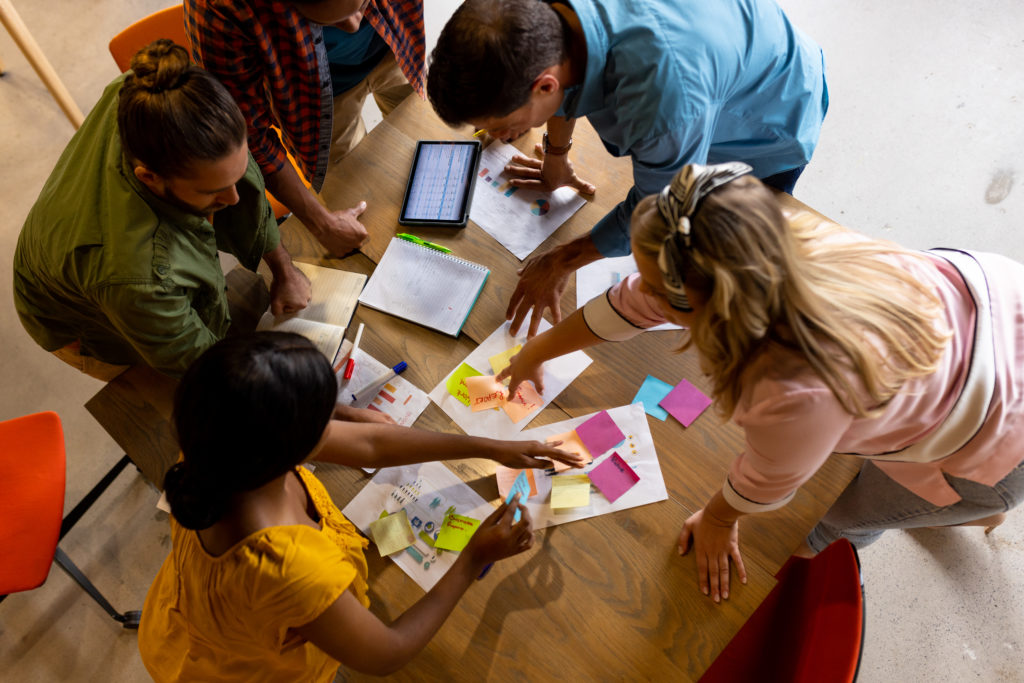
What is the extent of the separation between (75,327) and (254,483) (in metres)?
0.90

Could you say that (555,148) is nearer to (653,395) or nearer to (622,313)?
(622,313)

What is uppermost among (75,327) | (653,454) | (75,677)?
(75,327)

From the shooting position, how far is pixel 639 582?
50.4 inches

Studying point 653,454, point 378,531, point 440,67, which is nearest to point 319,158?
point 440,67

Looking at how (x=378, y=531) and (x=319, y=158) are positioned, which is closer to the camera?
(x=378, y=531)

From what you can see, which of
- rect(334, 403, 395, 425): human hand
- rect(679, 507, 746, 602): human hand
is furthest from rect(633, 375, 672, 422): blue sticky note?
rect(334, 403, 395, 425): human hand

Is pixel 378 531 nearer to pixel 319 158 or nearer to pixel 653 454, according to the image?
pixel 653 454

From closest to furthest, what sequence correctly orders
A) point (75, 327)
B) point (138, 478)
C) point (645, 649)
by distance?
point (645, 649)
point (75, 327)
point (138, 478)

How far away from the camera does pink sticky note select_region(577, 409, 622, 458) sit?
1411 millimetres

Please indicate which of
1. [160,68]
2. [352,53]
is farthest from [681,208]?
[352,53]

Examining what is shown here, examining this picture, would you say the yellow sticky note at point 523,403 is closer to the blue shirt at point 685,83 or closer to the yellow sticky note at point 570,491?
the yellow sticky note at point 570,491

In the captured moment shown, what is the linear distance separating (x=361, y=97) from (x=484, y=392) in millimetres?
1201

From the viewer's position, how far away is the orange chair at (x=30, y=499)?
158 centimetres

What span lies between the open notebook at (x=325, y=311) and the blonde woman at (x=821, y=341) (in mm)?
824
